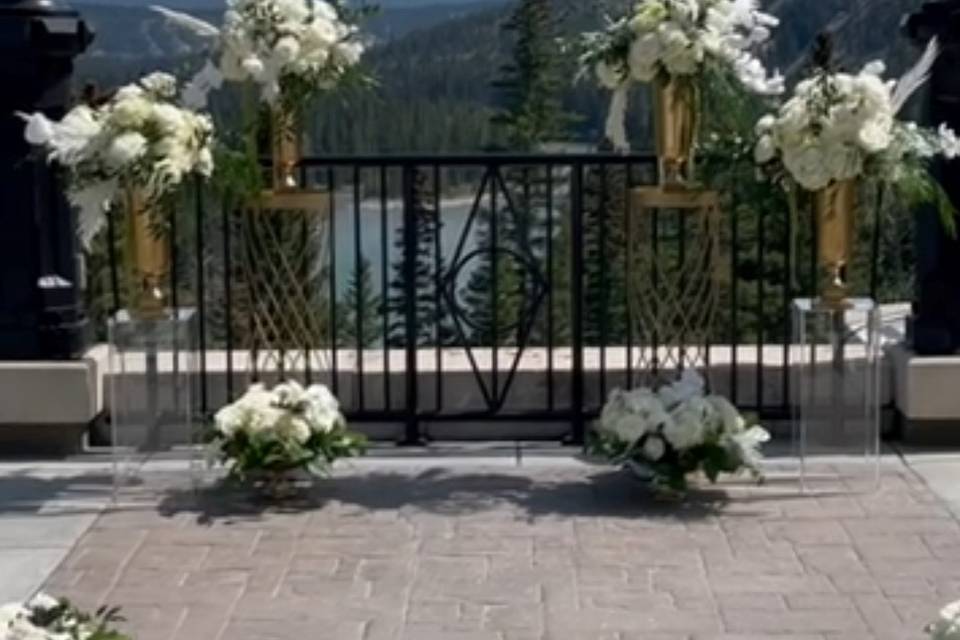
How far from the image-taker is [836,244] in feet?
21.2

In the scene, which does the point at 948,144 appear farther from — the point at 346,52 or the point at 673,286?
the point at 346,52

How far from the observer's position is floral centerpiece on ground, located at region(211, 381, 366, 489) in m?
6.23

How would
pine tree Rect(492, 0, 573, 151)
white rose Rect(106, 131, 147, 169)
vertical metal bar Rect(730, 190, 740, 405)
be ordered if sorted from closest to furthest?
white rose Rect(106, 131, 147, 169) < vertical metal bar Rect(730, 190, 740, 405) < pine tree Rect(492, 0, 573, 151)

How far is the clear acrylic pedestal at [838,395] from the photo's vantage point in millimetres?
6477

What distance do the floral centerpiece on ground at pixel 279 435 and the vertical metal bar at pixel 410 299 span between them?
32.0 inches

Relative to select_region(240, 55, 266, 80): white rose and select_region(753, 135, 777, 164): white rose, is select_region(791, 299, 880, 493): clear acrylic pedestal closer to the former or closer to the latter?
select_region(753, 135, 777, 164): white rose

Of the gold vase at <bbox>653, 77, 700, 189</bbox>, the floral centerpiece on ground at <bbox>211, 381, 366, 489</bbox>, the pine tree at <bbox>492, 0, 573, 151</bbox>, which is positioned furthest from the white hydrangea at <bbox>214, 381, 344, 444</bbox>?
the pine tree at <bbox>492, 0, 573, 151</bbox>

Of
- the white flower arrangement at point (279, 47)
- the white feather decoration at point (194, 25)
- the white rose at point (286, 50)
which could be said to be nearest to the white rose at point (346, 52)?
the white flower arrangement at point (279, 47)

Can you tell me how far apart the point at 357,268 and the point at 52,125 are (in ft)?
4.80

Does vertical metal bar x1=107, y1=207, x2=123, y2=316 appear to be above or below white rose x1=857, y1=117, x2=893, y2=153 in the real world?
below

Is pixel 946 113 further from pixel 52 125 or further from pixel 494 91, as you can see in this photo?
pixel 52 125

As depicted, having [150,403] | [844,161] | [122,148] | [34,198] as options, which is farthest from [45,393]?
[844,161]

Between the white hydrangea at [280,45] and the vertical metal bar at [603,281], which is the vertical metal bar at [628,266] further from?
the white hydrangea at [280,45]

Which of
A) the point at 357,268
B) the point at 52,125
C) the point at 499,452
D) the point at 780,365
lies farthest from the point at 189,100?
the point at 780,365
